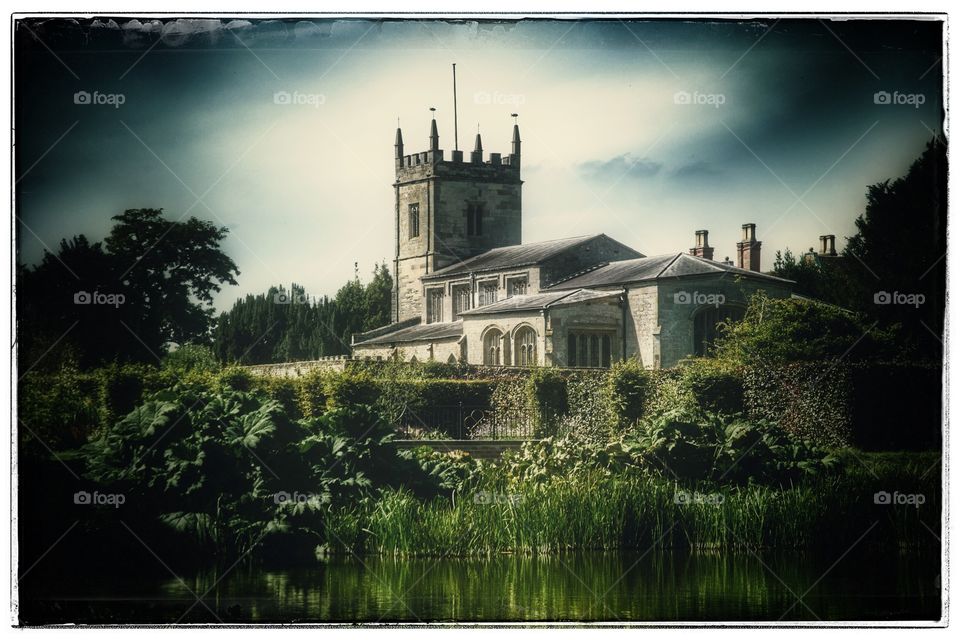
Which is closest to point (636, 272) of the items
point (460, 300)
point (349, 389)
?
point (460, 300)

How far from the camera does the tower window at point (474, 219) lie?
78.8 ft

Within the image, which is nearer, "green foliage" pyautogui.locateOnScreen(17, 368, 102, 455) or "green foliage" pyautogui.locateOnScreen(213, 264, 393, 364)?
"green foliage" pyautogui.locateOnScreen(17, 368, 102, 455)

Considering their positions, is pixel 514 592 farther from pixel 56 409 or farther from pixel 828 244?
pixel 828 244

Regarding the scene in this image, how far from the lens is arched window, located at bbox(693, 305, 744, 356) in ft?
66.9

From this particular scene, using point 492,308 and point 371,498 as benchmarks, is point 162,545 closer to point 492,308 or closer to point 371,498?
point 371,498

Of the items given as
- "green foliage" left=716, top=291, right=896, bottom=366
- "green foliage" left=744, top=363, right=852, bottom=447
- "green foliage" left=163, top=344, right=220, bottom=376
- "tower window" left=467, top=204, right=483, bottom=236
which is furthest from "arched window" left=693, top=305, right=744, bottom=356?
"green foliage" left=163, top=344, right=220, bottom=376

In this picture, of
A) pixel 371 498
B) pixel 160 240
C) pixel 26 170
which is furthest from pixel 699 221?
pixel 26 170

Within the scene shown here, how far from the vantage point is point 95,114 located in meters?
14.4

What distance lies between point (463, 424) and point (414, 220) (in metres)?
4.85

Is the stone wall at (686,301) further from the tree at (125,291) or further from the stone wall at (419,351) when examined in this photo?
the tree at (125,291)

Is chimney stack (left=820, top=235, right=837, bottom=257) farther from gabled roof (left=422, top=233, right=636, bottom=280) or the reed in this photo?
gabled roof (left=422, top=233, right=636, bottom=280)

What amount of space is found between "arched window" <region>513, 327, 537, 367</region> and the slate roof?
117 cm

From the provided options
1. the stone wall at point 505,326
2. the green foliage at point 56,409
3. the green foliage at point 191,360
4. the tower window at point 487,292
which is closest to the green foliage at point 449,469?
the green foliage at point 191,360

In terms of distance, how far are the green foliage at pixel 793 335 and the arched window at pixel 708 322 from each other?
134 millimetres
